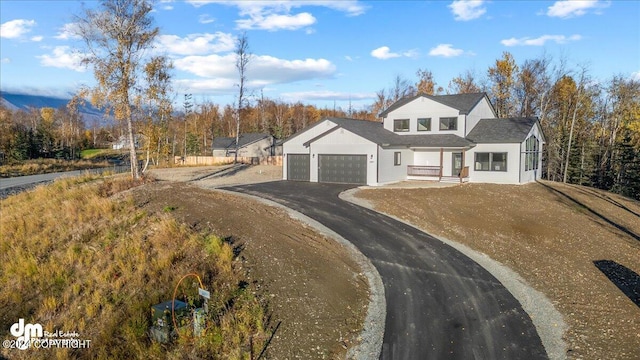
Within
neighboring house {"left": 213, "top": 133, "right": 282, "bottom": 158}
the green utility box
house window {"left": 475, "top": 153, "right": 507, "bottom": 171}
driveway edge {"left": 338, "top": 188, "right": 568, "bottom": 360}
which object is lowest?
driveway edge {"left": 338, "top": 188, "right": 568, "bottom": 360}

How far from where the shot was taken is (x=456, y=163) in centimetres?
3284

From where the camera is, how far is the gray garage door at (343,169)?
98.4 ft

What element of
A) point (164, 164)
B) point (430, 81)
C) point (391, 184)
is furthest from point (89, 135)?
point (391, 184)

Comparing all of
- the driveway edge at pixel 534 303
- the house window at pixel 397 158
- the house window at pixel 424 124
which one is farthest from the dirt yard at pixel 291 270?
the house window at pixel 424 124

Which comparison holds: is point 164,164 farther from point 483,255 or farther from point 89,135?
point 89,135

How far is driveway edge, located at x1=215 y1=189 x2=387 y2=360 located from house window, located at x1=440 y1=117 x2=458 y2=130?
65.2ft

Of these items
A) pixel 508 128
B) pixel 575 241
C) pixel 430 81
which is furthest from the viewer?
pixel 430 81

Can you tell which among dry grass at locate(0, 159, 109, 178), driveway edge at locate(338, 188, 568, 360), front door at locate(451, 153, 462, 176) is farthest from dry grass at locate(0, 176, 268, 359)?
dry grass at locate(0, 159, 109, 178)

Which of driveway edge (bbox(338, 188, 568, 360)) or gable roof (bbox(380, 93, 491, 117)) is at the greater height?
gable roof (bbox(380, 93, 491, 117))

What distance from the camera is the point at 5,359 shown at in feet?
33.5

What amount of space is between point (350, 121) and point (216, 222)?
18.9m

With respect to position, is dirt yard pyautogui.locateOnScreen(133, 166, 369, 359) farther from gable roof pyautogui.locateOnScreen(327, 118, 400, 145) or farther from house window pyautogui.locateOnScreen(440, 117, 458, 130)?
house window pyautogui.locateOnScreen(440, 117, 458, 130)

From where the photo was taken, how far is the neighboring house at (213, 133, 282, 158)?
199 ft

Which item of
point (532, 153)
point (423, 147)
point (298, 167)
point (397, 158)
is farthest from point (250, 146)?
point (532, 153)
